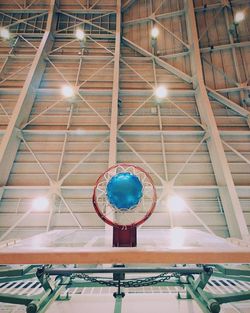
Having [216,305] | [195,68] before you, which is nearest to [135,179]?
[216,305]

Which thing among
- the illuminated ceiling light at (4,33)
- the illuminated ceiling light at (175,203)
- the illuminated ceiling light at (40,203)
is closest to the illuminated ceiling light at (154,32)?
the illuminated ceiling light at (4,33)

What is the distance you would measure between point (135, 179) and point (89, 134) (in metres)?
6.06

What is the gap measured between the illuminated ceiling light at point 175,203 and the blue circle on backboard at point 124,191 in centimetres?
495

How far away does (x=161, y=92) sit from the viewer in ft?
26.8

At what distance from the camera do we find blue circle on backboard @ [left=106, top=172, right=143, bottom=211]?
2.10 metres

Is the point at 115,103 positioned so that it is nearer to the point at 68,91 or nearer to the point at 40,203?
the point at 68,91

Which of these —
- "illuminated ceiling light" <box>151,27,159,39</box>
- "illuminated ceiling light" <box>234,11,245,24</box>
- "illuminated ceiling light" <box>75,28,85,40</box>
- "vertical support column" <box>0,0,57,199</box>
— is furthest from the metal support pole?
"illuminated ceiling light" <box>234,11,245,24</box>

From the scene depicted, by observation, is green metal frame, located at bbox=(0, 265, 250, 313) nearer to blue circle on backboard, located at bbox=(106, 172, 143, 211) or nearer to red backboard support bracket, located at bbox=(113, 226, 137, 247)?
red backboard support bracket, located at bbox=(113, 226, 137, 247)

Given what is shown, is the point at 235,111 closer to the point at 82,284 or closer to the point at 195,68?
the point at 195,68

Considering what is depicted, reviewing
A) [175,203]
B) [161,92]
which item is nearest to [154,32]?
[161,92]

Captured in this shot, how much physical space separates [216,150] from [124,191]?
19.2ft

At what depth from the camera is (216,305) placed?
2551mm

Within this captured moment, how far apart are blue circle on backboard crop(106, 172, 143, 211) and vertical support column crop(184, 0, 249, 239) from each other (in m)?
5.19

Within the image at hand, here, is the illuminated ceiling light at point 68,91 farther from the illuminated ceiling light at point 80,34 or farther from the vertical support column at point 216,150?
the vertical support column at point 216,150
